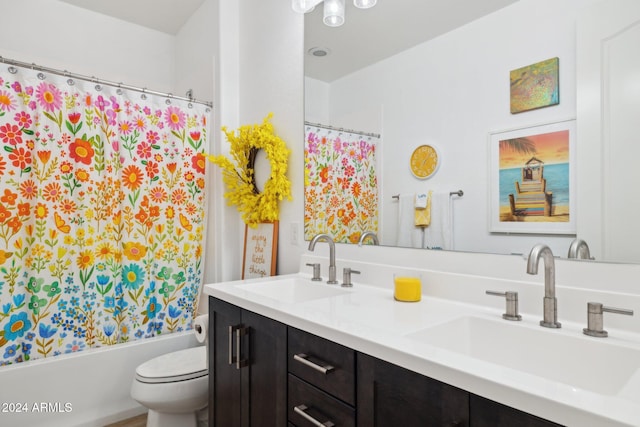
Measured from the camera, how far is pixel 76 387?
193cm

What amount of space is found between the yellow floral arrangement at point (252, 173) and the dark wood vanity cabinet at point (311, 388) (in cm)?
68

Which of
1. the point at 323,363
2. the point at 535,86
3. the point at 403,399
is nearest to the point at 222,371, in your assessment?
the point at 323,363

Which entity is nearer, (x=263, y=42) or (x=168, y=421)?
(x=168, y=421)

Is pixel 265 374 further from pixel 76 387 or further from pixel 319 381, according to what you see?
pixel 76 387

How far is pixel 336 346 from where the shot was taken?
96 cm

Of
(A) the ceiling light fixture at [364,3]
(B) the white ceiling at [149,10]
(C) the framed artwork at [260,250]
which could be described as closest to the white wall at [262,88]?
(C) the framed artwork at [260,250]

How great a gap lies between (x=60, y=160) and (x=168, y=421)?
4.76 feet

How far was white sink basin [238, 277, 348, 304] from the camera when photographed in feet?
5.15

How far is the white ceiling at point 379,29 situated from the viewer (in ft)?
4.30

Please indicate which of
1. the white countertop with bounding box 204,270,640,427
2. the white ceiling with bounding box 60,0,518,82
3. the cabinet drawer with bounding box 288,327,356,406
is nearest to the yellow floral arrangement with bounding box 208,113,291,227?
the white ceiling with bounding box 60,0,518,82

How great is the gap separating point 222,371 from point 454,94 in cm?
140

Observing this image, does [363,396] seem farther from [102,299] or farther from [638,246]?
[102,299]

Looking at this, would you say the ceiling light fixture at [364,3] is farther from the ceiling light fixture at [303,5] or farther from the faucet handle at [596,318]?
the faucet handle at [596,318]

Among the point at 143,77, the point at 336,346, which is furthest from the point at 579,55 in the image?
the point at 143,77
